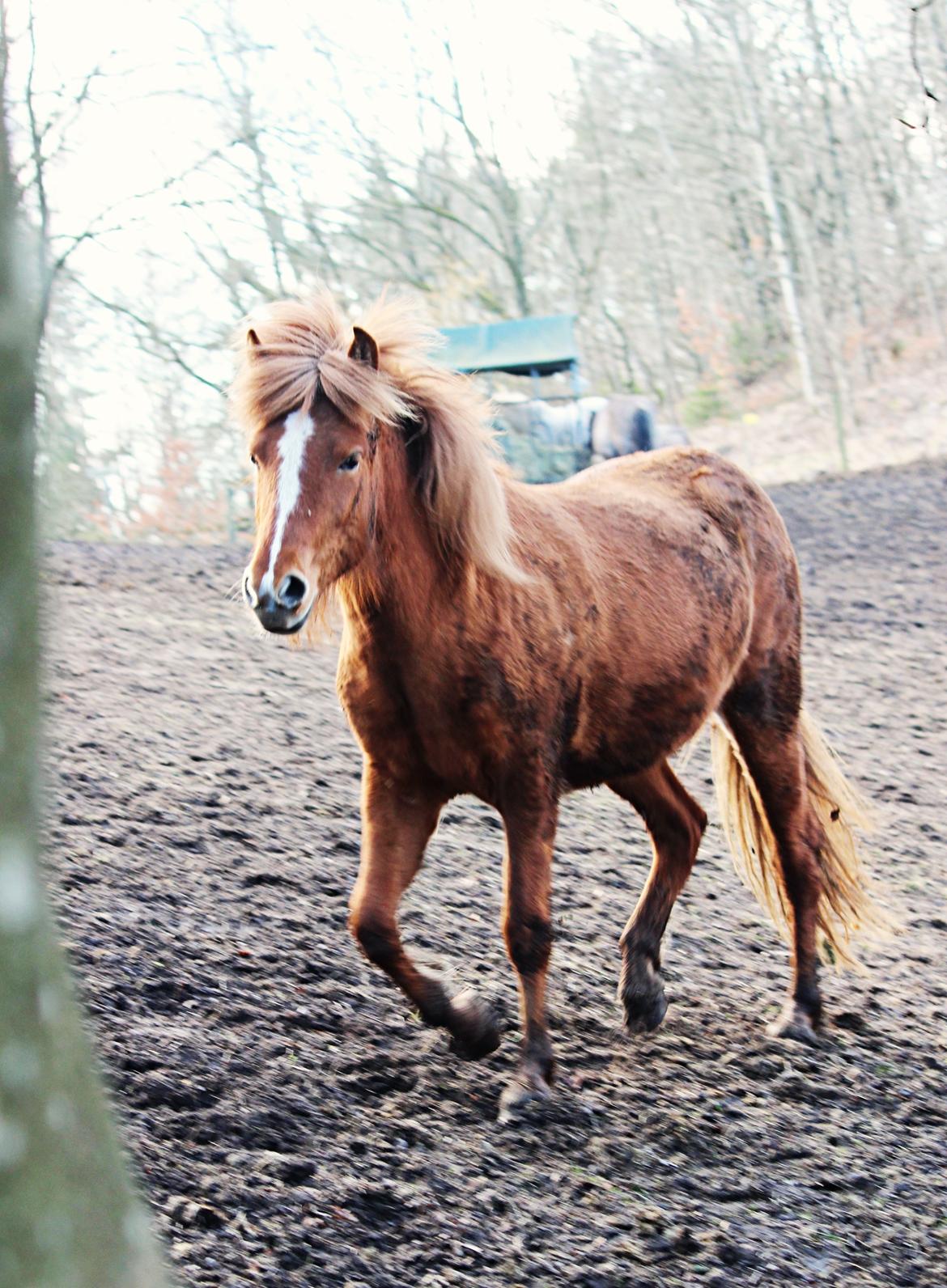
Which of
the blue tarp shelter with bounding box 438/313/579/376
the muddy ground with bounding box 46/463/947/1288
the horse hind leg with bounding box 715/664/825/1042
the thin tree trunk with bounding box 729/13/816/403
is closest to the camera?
the muddy ground with bounding box 46/463/947/1288

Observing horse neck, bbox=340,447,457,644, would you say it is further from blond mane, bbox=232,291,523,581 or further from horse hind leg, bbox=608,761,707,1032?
horse hind leg, bbox=608,761,707,1032

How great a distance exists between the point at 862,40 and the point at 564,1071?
30.8 metres

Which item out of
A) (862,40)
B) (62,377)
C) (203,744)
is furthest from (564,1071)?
(862,40)

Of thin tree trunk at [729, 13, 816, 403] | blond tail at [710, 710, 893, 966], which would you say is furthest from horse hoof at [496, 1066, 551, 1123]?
thin tree trunk at [729, 13, 816, 403]

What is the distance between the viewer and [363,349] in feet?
12.3

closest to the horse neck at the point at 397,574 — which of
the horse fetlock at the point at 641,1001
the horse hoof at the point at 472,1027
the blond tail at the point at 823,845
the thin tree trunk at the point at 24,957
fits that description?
the horse hoof at the point at 472,1027

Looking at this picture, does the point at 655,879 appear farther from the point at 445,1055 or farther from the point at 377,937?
the point at 377,937

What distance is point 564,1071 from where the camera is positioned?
13.3ft

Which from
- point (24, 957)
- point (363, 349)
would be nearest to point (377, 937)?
point (363, 349)

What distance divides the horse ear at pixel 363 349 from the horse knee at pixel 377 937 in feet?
5.24

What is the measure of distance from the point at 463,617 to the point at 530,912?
2.94 ft

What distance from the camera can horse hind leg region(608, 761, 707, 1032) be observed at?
4.52 meters

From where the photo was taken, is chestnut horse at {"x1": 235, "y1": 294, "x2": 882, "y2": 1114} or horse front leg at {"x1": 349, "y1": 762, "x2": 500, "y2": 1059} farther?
horse front leg at {"x1": 349, "y1": 762, "x2": 500, "y2": 1059}

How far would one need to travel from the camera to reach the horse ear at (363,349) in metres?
3.74
